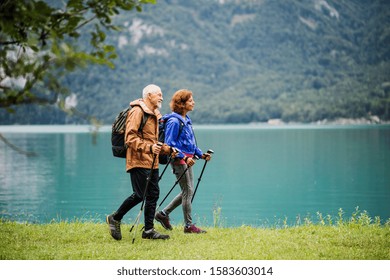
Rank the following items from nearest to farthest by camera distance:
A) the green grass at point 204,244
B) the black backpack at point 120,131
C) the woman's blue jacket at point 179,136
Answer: the green grass at point 204,244
the black backpack at point 120,131
the woman's blue jacket at point 179,136

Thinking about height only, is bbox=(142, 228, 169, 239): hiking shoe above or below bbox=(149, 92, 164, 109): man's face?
below

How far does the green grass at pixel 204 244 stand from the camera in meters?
6.68

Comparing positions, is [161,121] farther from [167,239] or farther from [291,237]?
[291,237]

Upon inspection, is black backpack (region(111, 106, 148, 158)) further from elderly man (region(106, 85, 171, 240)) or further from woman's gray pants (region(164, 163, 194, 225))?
woman's gray pants (region(164, 163, 194, 225))

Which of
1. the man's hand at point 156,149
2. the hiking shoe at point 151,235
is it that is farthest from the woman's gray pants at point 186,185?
the man's hand at point 156,149

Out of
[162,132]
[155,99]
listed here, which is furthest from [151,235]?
[155,99]

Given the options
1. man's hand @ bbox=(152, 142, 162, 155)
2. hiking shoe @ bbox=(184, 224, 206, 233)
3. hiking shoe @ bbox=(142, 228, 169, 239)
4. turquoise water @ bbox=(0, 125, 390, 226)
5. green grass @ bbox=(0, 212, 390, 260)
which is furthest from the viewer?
turquoise water @ bbox=(0, 125, 390, 226)

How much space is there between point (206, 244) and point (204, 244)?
0.03 metres

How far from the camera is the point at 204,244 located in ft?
24.1

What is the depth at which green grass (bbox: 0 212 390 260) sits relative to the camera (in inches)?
263

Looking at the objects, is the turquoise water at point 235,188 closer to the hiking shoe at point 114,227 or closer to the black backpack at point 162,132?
the black backpack at point 162,132

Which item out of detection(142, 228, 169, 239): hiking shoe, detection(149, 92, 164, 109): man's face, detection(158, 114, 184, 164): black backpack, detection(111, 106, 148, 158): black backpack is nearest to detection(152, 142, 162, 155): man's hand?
detection(111, 106, 148, 158): black backpack

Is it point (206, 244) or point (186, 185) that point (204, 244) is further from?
point (186, 185)
